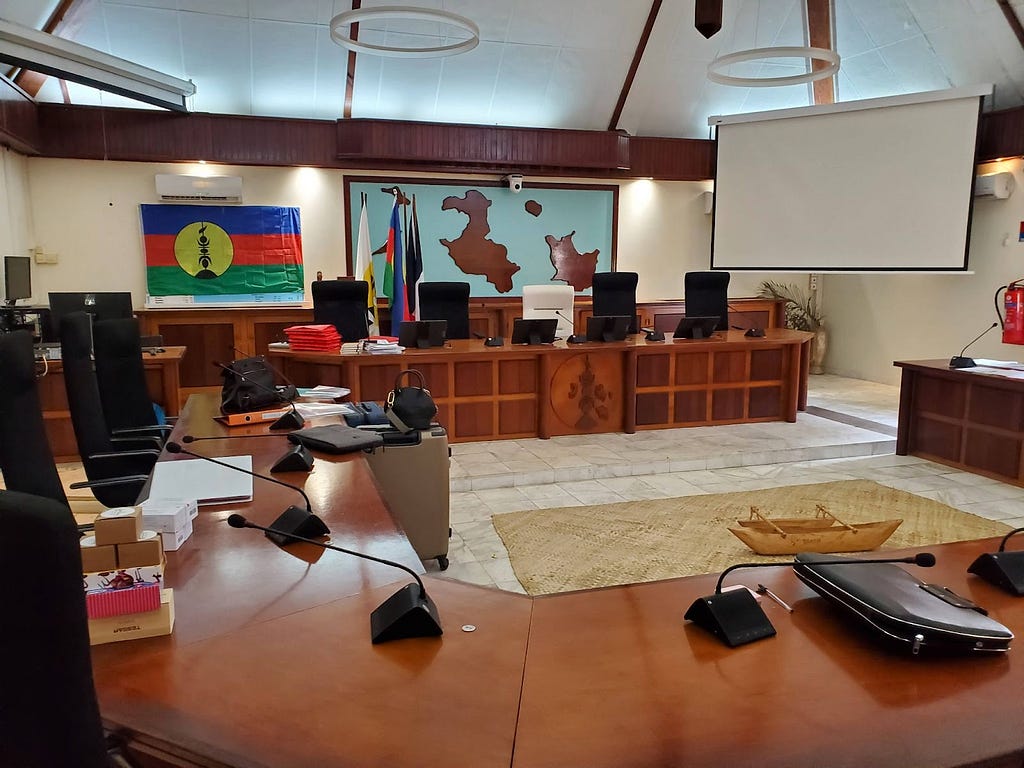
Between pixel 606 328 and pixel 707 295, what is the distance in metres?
1.57

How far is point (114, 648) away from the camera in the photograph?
4.25ft

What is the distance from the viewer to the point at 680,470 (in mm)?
5113

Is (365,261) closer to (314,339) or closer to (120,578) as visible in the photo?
(314,339)

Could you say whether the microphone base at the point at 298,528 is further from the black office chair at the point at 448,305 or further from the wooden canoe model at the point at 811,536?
the black office chair at the point at 448,305

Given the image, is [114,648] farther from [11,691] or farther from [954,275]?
[954,275]

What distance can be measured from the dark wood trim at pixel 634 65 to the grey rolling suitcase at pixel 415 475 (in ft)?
19.7

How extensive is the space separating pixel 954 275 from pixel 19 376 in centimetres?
820

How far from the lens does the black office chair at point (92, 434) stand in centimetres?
284

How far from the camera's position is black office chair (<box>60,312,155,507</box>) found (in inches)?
112

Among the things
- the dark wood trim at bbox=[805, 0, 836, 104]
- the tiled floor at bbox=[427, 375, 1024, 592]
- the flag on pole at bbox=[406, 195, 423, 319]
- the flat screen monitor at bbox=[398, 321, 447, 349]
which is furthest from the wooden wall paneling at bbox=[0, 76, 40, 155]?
the dark wood trim at bbox=[805, 0, 836, 104]

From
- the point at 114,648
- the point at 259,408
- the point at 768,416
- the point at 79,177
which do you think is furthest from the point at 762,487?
the point at 79,177

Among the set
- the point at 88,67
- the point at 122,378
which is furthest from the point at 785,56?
the point at 88,67

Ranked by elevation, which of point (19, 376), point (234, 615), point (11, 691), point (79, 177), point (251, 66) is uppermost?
point (251, 66)

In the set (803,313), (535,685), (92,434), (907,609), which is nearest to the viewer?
(535,685)
